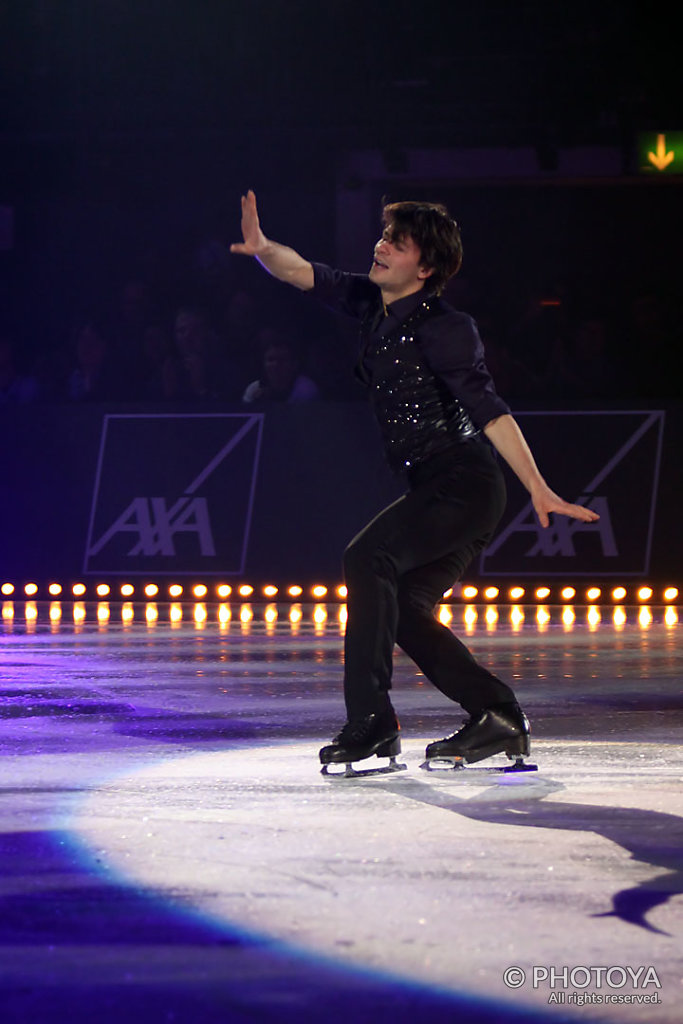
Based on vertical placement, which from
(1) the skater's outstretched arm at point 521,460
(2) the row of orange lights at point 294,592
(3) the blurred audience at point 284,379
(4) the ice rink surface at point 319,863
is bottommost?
(4) the ice rink surface at point 319,863

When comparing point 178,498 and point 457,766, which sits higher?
point 178,498

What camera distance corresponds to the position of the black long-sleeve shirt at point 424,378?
5176mm

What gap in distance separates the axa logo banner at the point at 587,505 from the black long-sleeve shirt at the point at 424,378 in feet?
24.7

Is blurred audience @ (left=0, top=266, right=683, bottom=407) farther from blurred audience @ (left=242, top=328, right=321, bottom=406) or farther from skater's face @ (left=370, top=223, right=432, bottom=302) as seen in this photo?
skater's face @ (left=370, top=223, right=432, bottom=302)

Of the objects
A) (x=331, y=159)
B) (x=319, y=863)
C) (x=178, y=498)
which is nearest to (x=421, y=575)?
(x=319, y=863)

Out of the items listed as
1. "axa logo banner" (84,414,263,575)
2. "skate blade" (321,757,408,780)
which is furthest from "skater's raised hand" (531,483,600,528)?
"axa logo banner" (84,414,263,575)

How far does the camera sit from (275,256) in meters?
5.52

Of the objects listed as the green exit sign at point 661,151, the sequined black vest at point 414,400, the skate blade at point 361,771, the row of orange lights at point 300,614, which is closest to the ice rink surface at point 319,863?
the skate blade at point 361,771

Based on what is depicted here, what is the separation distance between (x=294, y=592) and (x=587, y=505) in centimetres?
234

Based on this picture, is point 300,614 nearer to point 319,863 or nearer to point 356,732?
point 356,732

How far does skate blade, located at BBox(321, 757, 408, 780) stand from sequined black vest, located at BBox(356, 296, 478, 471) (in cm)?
94

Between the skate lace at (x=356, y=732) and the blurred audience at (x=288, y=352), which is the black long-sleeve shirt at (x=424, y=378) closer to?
the skate lace at (x=356, y=732)

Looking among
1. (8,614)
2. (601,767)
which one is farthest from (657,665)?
(8,614)

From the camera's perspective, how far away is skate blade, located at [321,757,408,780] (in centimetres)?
Answer: 506
